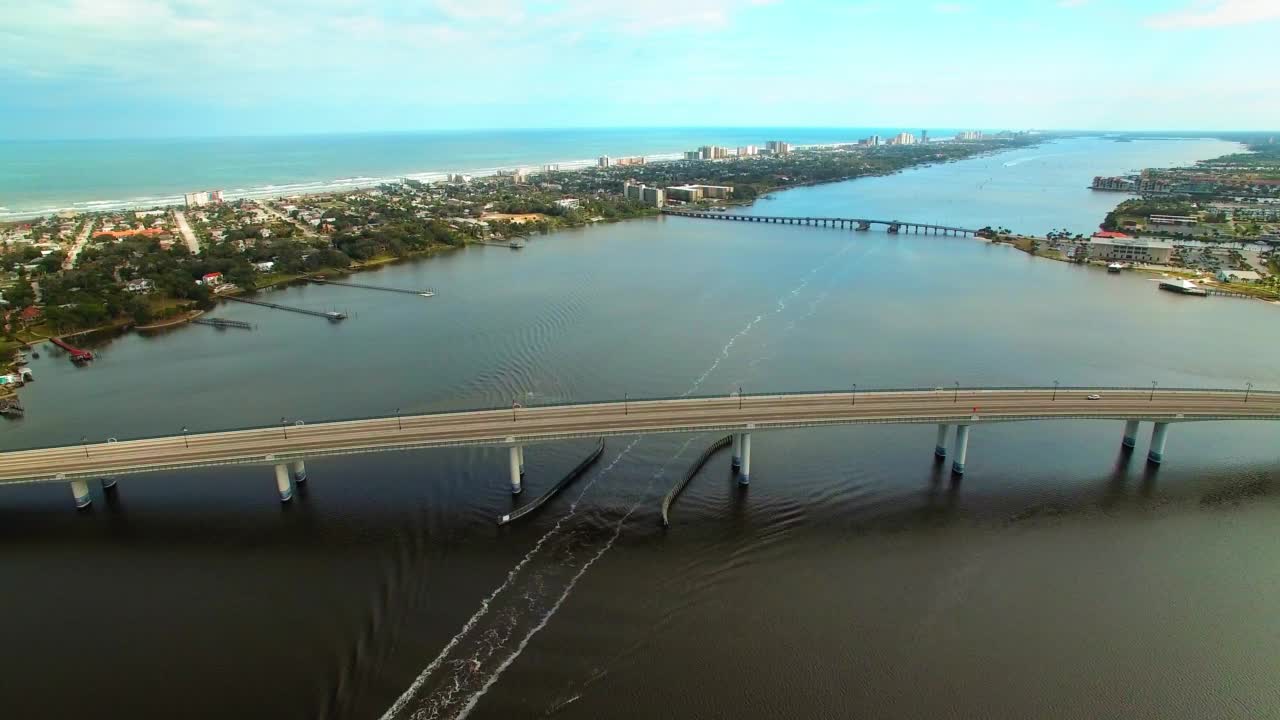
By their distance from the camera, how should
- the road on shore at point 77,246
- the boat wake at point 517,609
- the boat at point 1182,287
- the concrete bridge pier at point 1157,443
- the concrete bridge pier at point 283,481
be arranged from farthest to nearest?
the road on shore at point 77,246, the boat at point 1182,287, the concrete bridge pier at point 1157,443, the concrete bridge pier at point 283,481, the boat wake at point 517,609

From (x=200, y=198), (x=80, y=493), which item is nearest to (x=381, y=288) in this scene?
(x=80, y=493)

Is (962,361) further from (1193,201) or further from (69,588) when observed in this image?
(1193,201)

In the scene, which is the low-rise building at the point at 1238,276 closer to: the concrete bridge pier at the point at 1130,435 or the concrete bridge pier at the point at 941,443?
the concrete bridge pier at the point at 1130,435

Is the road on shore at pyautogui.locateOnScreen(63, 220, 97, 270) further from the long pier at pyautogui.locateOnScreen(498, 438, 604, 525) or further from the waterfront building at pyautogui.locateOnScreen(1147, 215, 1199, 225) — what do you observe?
the waterfront building at pyautogui.locateOnScreen(1147, 215, 1199, 225)

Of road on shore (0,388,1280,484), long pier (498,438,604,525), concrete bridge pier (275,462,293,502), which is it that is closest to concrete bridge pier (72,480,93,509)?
road on shore (0,388,1280,484)

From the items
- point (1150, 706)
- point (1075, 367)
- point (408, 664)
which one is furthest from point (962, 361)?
point (408, 664)

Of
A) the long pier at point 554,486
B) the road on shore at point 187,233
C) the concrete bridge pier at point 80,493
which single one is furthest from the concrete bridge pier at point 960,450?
the road on shore at point 187,233
